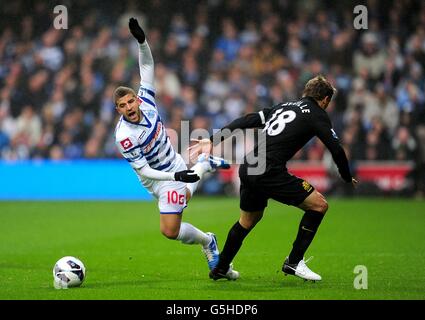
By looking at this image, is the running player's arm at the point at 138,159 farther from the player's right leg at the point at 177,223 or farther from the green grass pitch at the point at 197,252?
the green grass pitch at the point at 197,252

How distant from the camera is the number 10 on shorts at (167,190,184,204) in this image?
343 inches

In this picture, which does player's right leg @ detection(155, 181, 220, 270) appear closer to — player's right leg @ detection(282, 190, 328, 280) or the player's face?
the player's face

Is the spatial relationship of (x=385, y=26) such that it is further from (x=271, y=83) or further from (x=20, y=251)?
(x=20, y=251)

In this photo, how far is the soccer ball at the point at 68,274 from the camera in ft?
25.3

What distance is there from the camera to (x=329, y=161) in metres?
19.3

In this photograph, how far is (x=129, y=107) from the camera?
27.6ft

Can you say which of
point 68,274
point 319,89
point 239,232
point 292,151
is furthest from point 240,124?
point 68,274

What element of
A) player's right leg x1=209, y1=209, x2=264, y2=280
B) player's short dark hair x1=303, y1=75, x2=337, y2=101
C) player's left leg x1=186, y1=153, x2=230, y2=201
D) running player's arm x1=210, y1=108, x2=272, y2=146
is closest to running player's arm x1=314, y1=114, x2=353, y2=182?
player's short dark hair x1=303, y1=75, x2=337, y2=101

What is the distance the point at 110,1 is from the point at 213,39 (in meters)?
3.28

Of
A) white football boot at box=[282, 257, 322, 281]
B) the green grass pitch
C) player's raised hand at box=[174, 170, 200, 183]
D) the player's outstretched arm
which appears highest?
the player's outstretched arm

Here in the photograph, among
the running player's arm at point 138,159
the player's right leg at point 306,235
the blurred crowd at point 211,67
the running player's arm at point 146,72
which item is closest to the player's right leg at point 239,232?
the player's right leg at point 306,235

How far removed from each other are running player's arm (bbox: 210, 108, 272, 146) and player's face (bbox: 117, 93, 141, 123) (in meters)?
0.92

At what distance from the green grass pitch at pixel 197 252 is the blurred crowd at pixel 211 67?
9.11 ft

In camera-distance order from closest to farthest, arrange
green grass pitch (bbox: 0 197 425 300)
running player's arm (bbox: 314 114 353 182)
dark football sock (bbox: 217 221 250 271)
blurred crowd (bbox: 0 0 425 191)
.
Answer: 1. green grass pitch (bbox: 0 197 425 300)
2. running player's arm (bbox: 314 114 353 182)
3. dark football sock (bbox: 217 221 250 271)
4. blurred crowd (bbox: 0 0 425 191)
